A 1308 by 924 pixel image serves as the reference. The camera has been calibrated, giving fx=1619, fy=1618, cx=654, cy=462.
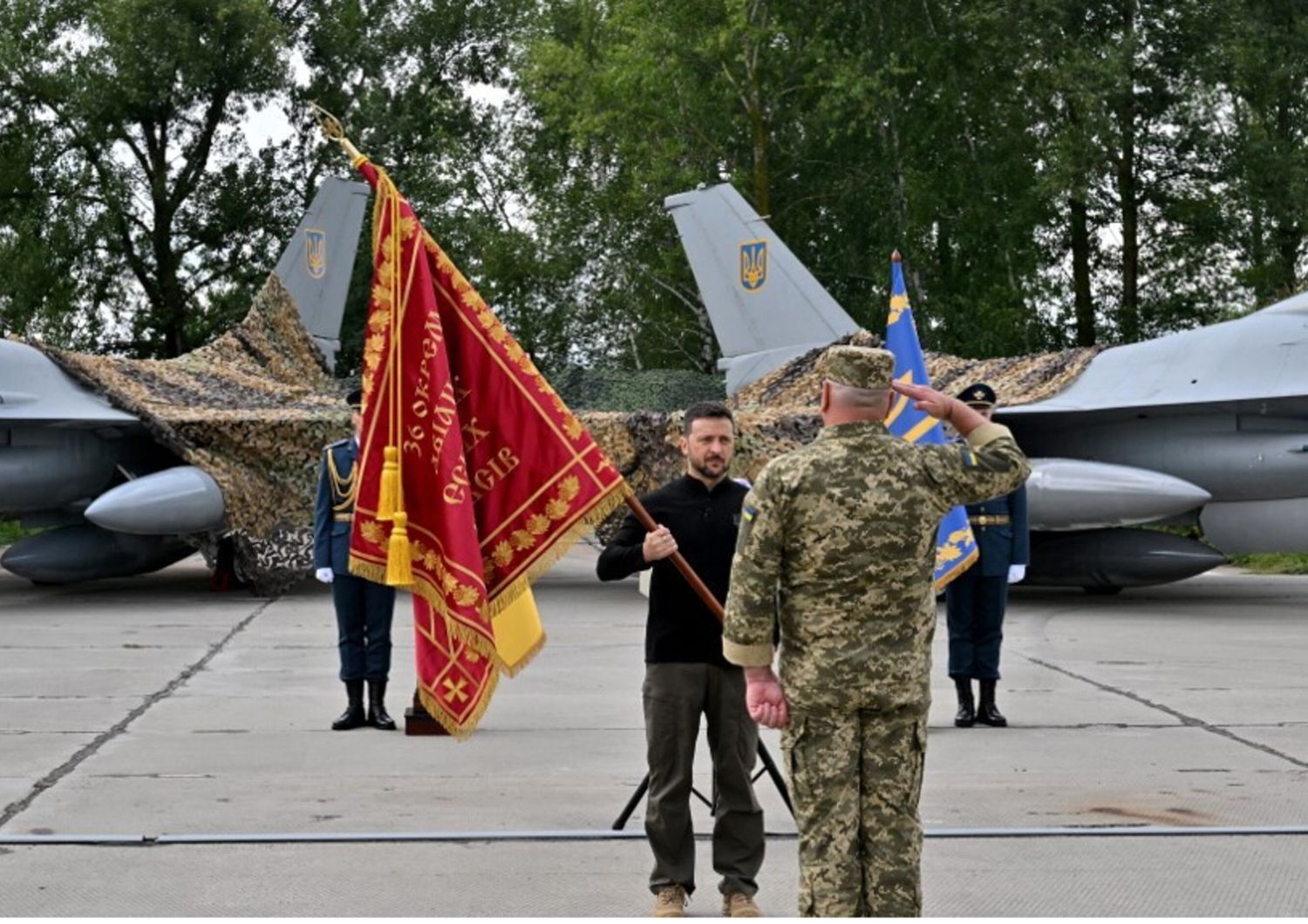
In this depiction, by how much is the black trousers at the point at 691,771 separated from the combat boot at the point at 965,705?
3.44 meters

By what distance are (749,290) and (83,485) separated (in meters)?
7.71

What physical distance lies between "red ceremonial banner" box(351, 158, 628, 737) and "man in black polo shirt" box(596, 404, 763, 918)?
43cm

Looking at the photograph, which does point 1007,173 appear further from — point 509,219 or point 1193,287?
point 509,219

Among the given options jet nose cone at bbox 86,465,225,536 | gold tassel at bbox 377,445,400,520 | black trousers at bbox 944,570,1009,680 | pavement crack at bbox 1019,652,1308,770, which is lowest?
pavement crack at bbox 1019,652,1308,770

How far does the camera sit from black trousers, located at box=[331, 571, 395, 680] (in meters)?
8.00

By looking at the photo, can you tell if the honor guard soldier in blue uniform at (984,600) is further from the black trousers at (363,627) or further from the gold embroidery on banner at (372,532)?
the gold embroidery on banner at (372,532)

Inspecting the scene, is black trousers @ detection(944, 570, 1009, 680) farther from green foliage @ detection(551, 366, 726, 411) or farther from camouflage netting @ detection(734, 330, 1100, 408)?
green foliage @ detection(551, 366, 726, 411)

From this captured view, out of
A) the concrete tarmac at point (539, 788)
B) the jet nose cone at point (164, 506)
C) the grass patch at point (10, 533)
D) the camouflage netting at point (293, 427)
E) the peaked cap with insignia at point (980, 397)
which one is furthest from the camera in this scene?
the grass patch at point (10, 533)

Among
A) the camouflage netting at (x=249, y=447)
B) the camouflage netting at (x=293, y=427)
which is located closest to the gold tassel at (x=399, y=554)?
the camouflage netting at (x=293, y=427)

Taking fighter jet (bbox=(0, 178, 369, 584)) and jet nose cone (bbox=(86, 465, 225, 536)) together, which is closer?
jet nose cone (bbox=(86, 465, 225, 536))

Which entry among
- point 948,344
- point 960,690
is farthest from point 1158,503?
point 948,344

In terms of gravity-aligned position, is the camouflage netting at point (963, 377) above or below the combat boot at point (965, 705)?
above

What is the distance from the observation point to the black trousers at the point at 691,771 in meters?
4.56

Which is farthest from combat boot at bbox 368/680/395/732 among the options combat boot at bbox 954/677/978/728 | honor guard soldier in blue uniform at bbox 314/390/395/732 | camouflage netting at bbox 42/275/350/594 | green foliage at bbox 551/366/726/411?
green foliage at bbox 551/366/726/411
